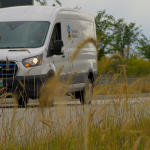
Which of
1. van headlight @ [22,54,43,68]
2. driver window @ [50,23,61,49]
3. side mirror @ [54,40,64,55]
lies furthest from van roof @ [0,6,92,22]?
van headlight @ [22,54,43,68]

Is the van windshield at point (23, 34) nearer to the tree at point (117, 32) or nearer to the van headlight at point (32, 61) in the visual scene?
the van headlight at point (32, 61)

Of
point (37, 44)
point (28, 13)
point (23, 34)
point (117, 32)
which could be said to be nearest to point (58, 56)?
point (37, 44)

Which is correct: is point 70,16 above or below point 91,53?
above

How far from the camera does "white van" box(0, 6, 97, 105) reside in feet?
28.0

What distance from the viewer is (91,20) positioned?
11992mm

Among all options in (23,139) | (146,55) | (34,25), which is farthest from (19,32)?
(146,55)

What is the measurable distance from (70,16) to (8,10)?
1558 mm

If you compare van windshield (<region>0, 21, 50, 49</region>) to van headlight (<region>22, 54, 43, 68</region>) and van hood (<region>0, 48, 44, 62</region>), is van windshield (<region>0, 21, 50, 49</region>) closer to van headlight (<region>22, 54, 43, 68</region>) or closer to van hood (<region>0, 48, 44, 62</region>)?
van hood (<region>0, 48, 44, 62</region>)

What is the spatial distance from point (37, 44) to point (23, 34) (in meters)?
0.52

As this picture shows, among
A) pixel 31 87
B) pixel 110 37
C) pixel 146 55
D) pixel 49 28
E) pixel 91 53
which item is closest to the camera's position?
pixel 31 87

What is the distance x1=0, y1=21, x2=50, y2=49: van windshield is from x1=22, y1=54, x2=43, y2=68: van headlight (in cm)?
51

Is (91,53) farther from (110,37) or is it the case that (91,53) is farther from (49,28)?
(110,37)

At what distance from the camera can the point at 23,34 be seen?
939cm

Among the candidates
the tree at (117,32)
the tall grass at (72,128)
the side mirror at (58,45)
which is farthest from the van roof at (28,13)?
the tree at (117,32)
